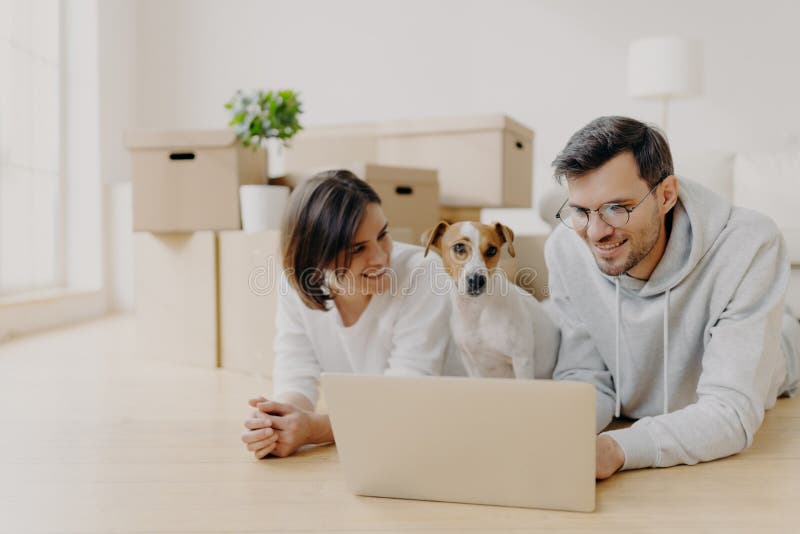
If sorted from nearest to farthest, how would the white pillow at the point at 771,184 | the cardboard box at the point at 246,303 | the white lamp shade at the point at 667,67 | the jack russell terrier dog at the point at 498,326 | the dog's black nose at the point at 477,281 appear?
the dog's black nose at the point at 477,281, the jack russell terrier dog at the point at 498,326, the cardboard box at the point at 246,303, the white pillow at the point at 771,184, the white lamp shade at the point at 667,67

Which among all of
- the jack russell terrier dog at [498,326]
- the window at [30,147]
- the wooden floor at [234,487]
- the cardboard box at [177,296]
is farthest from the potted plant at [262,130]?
the window at [30,147]

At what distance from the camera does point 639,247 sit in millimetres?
1218

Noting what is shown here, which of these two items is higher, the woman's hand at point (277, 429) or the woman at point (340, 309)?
the woman at point (340, 309)

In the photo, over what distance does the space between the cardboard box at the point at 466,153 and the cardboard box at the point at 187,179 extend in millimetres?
602

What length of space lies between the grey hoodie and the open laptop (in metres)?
0.22

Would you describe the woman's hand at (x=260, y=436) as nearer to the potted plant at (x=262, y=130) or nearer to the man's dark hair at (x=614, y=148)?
the man's dark hair at (x=614, y=148)

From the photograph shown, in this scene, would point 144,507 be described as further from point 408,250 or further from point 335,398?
point 408,250

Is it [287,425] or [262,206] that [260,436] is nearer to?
[287,425]

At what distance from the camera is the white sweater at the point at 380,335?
56.6 inches

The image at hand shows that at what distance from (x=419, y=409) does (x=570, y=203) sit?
1.34ft

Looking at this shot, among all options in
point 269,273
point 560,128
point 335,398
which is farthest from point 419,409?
point 560,128

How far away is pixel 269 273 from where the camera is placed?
74.2 inches

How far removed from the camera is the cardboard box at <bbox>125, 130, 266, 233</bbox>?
2.19 metres

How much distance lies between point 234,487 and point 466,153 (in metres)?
1.57
